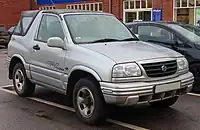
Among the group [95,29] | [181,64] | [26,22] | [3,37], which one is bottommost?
[3,37]

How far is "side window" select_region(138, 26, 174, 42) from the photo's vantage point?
9078mm

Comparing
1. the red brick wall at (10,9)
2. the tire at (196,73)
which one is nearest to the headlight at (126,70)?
the tire at (196,73)

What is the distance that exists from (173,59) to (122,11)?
20745 mm

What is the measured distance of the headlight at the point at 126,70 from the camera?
5469 mm

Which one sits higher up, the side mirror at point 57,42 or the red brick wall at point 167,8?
the red brick wall at point 167,8

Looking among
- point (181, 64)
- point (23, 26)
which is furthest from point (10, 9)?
point (181, 64)

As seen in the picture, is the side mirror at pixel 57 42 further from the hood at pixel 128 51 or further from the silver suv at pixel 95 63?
the hood at pixel 128 51

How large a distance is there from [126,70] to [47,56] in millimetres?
1867

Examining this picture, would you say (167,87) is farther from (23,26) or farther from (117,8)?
(117,8)

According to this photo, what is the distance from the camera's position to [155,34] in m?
9.45

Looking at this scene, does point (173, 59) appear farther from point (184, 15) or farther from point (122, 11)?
point (122, 11)

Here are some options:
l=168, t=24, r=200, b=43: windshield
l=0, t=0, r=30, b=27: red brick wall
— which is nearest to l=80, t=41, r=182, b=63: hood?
l=168, t=24, r=200, b=43: windshield

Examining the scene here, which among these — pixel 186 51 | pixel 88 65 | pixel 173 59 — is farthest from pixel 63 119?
pixel 186 51

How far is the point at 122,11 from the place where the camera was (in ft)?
86.6
